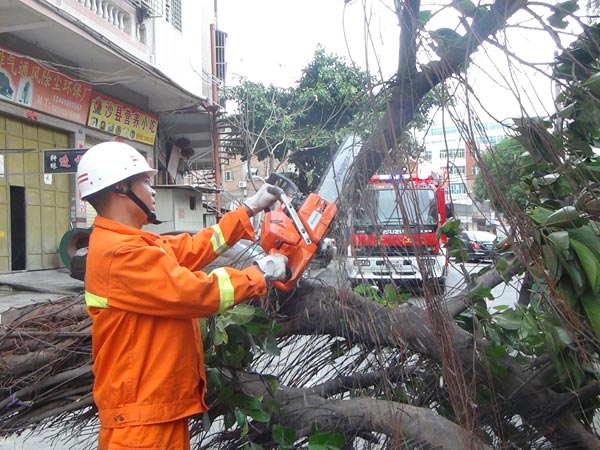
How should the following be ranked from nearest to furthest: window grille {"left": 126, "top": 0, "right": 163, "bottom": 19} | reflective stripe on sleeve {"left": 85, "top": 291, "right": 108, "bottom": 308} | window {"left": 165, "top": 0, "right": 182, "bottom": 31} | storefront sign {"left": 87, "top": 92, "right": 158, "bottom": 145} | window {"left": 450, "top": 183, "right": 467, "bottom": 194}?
window {"left": 450, "top": 183, "right": 467, "bottom": 194}, reflective stripe on sleeve {"left": 85, "top": 291, "right": 108, "bottom": 308}, storefront sign {"left": 87, "top": 92, "right": 158, "bottom": 145}, window grille {"left": 126, "top": 0, "right": 163, "bottom": 19}, window {"left": 165, "top": 0, "right": 182, "bottom": 31}

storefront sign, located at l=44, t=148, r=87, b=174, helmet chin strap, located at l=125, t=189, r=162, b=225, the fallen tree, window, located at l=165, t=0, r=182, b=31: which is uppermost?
window, located at l=165, t=0, r=182, b=31

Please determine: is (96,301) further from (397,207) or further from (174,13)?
A: (174,13)

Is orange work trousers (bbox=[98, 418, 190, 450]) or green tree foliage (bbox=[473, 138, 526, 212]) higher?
green tree foliage (bbox=[473, 138, 526, 212])

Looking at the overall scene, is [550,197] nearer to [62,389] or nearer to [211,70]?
[62,389]

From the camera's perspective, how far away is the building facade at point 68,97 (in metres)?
9.09

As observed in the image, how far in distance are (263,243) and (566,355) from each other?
1.05 metres

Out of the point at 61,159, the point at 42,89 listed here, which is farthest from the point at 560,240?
the point at 42,89

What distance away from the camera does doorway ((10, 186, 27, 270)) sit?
985 cm

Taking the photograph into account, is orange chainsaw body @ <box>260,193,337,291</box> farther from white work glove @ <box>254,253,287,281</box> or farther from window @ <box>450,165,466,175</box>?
window @ <box>450,165,466,175</box>

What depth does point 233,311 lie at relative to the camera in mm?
2098

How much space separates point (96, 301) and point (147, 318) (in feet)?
0.58

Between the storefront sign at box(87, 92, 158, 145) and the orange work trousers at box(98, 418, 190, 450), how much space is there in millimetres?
10347

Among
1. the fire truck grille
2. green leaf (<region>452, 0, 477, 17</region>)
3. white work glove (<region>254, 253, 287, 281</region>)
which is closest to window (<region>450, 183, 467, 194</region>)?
the fire truck grille

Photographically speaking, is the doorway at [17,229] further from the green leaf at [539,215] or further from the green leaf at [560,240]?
the green leaf at [560,240]
